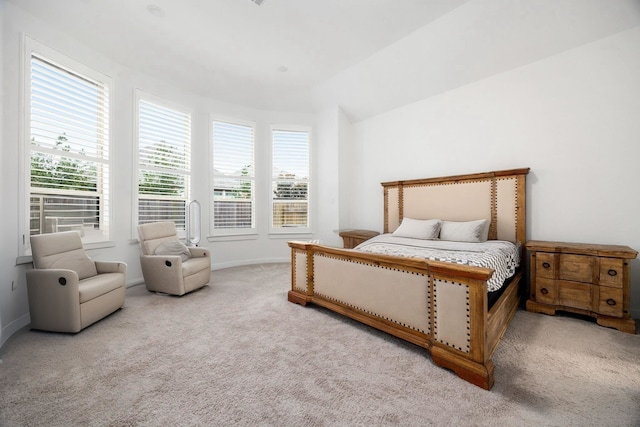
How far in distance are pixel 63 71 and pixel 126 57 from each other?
818 mm

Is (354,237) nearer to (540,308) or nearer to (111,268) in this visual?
Result: (540,308)

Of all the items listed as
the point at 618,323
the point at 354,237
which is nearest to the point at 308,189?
the point at 354,237

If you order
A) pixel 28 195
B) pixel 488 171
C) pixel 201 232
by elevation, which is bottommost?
pixel 201 232

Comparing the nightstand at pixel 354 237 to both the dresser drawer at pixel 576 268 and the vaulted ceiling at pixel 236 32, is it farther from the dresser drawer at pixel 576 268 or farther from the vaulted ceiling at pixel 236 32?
the vaulted ceiling at pixel 236 32

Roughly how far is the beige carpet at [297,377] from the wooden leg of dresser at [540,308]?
110 mm

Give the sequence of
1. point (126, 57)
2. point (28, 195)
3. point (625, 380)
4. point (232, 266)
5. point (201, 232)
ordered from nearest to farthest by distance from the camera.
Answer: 1. point (625, 380)
2. point (28, 195)
3. point (126, 57)
4. point (201, 232)
5. point (232, 266)

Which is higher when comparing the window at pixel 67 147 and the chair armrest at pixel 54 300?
the window at pixel 67 147

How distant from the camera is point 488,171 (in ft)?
12.1

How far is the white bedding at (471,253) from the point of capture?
2205 millimetres

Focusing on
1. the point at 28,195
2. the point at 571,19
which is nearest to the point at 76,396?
the point at 28,195

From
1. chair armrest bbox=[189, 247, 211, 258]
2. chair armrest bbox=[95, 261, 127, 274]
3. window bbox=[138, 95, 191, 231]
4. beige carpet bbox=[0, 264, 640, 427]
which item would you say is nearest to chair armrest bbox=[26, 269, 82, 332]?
beige carpet bbox=[0, 264, 640, 427]

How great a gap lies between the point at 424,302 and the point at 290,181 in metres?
4.16

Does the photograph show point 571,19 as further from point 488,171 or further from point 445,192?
point 445,192

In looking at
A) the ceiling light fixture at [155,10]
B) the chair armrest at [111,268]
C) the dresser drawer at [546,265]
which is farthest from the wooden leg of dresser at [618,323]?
the ceiling light fixture at [155,10]
